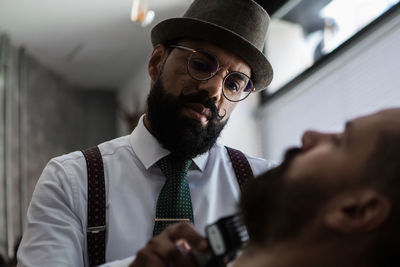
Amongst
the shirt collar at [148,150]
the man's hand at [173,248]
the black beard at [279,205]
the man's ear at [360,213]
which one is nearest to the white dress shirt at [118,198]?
the shirt collar at [148,150]

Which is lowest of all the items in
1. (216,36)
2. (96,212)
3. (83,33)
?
(96,212)

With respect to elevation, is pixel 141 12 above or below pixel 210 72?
above

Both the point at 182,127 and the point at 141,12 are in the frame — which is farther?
the point at 141,12

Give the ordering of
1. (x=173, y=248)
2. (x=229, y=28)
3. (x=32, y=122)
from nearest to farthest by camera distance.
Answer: (x=173, y=248) < (x=229, y=28) < (x=32, y=122)

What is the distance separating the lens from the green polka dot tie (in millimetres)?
1700

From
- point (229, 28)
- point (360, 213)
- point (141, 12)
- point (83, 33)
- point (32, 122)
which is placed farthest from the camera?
A: point (32, 122)

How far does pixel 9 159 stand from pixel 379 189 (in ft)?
16.7

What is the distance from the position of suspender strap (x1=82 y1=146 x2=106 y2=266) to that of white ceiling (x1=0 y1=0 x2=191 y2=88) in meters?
3.52

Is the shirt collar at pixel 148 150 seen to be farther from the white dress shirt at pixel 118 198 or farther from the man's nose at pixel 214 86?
the man's nose at pixel 214 86

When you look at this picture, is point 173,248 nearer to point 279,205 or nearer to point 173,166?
point 279,205

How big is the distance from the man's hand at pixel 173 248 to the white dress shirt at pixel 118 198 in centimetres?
51

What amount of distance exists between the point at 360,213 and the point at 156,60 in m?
1.30

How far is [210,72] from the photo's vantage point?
1.89m

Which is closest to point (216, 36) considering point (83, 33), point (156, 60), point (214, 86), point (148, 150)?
point (214, 86)
